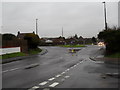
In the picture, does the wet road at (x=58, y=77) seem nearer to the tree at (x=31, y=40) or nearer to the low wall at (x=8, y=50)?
the low wall at (x=8, y=50)

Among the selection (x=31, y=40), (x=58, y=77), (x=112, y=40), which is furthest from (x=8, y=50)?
(x=58, y=77)

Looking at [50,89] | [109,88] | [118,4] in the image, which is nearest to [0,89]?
[50,89]

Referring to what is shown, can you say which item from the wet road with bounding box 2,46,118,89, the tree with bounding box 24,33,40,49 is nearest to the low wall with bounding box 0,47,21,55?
the tree with bounding box 24,33,40,49

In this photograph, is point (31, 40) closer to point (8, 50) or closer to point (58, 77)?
point (8, 50)

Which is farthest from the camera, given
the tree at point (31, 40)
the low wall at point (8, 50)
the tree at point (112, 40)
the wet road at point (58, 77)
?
the tree at point (31, 40)

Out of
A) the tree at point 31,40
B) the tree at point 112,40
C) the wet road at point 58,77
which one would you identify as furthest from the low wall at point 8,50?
the tree at point 112,40

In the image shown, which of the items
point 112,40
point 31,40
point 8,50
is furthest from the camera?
point 31,40

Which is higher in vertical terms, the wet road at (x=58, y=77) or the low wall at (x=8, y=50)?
the low wall at (x=8, y=50)

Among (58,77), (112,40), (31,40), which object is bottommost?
(58,77)

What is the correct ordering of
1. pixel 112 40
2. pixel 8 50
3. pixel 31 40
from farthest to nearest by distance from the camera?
pixel 31 40 < pixel 8 50 < pixel 112 40

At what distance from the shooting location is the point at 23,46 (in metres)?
38.2

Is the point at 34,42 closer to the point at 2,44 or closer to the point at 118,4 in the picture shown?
the point at 2,44

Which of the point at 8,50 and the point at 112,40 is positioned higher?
the point at 112,40

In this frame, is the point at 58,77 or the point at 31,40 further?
the point at 31,40
